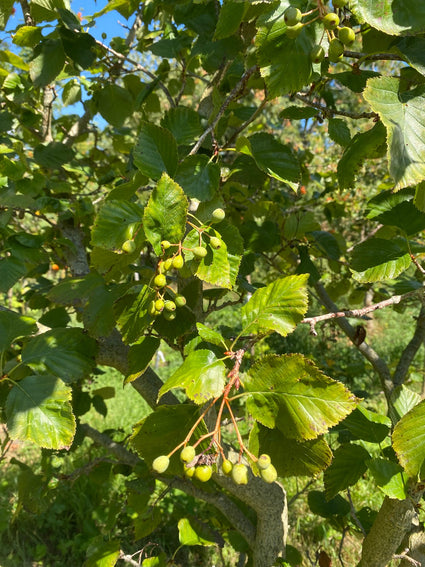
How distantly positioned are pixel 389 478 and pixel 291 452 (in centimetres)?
31

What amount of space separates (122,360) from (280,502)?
714 mm

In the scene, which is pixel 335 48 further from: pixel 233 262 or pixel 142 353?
pixel 142 353

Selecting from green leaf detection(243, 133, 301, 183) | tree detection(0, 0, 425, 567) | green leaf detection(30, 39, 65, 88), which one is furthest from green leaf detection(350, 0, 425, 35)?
green leaf detection(30, 39, 65, 88)

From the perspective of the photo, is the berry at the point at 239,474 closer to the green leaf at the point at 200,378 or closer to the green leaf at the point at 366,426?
the green leaf at the point at 200,378

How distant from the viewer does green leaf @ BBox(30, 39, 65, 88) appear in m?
1.13

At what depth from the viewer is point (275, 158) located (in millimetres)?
818

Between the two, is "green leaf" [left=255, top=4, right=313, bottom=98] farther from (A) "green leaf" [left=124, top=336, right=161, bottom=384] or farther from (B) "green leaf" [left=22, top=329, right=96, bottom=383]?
(B) "green leaf" [left=22, top=329, right=96, bottom=383]

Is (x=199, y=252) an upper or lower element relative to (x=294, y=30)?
lower

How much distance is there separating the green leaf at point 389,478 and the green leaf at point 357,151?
22.5 inches

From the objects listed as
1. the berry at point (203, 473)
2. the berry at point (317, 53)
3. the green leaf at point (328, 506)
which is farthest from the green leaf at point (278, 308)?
the green leaf at point (328, 506)

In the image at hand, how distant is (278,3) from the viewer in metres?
0.60

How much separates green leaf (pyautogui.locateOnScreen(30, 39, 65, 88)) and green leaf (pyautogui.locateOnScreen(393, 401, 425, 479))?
1202mm

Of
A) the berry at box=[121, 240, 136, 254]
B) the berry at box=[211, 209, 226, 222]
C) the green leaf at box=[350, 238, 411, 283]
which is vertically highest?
the berry at box=[121, 240, 136, 254]

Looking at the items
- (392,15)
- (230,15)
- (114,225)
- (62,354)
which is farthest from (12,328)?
(392,15)
